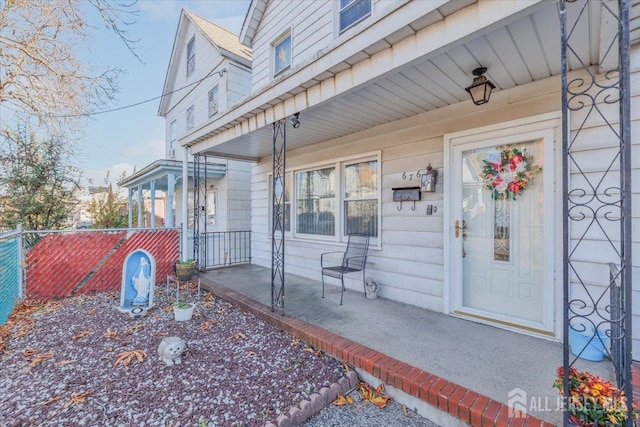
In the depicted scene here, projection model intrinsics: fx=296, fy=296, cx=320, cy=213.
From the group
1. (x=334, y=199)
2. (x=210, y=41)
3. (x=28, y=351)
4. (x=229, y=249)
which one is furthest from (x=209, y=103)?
(x=28, y=351)

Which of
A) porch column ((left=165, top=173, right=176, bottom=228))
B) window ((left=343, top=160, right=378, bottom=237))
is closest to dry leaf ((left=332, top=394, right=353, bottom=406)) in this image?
window ((left=343, top=160, right=378, bottom=237))

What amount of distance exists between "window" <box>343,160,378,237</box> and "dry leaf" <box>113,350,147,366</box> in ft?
10.1

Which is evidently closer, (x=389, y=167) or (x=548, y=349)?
(x=548, y=349)

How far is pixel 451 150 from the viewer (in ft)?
11.3

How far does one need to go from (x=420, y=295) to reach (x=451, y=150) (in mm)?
1811

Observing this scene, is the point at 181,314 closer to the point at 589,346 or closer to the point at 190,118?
the point at 589,346

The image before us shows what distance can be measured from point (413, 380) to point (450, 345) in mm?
748

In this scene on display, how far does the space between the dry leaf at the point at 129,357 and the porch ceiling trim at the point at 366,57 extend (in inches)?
110

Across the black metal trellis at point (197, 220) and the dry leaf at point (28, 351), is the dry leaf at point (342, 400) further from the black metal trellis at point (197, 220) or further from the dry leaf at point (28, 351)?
the black metal trellis at point (197, 220)

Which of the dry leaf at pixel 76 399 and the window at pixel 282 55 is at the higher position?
the window at pixel 282 55

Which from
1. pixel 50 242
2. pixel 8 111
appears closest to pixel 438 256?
pixel 50 242

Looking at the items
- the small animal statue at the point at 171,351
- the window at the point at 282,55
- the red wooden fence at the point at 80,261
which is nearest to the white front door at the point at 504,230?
the small animal statue at the point at 171,351

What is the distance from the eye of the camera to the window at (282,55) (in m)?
6.04

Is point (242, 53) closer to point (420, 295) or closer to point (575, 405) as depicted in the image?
point (420, 295)
